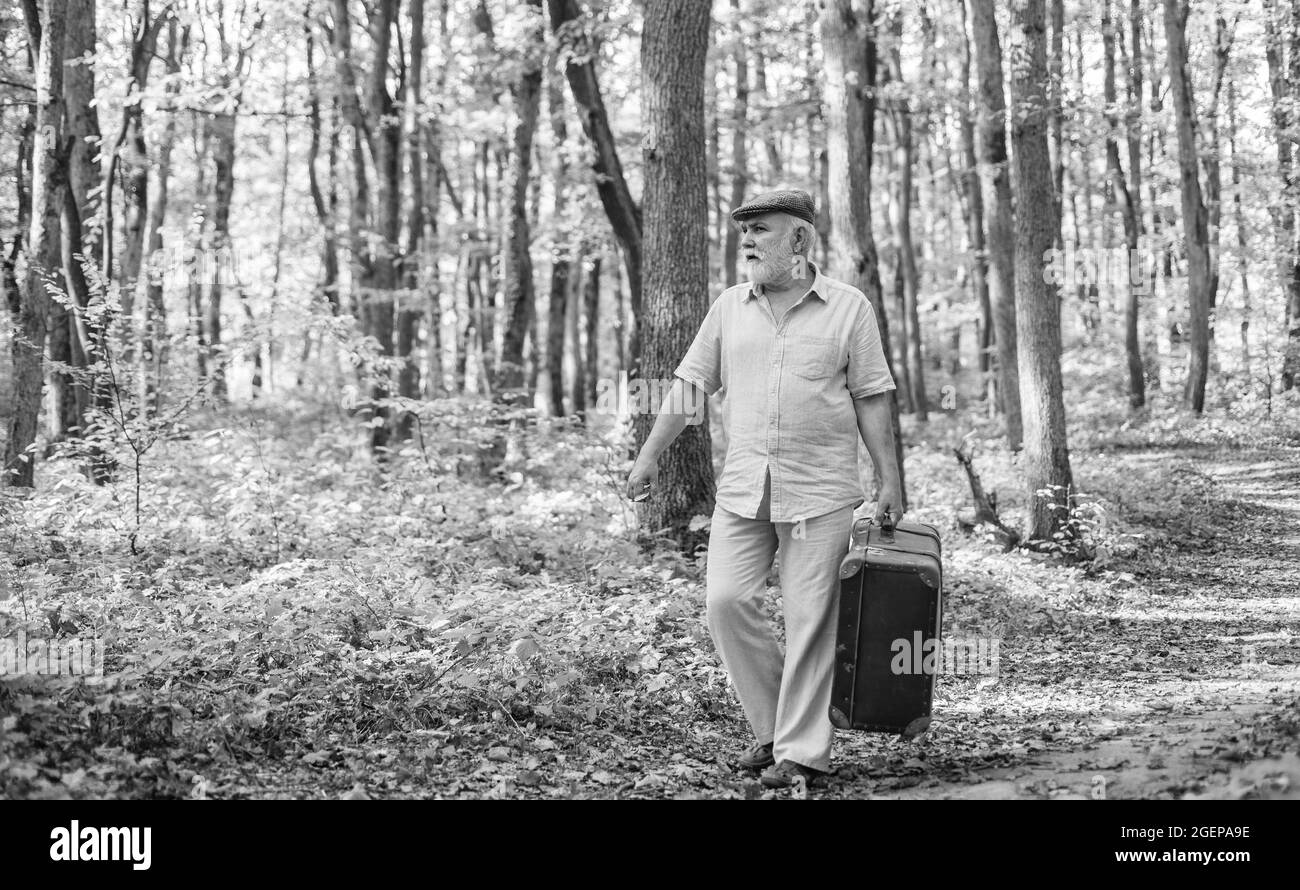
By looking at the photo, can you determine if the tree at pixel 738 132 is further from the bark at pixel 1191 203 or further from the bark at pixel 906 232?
the bark at pixel 1191 203

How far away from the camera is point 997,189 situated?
17453 mm

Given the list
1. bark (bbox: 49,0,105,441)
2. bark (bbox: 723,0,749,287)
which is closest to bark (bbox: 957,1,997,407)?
bark (bbox: 723,0,749,287)

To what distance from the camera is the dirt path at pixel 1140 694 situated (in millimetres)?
4652

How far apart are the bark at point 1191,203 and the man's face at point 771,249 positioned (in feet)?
61.3

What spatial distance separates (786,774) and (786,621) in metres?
0.64

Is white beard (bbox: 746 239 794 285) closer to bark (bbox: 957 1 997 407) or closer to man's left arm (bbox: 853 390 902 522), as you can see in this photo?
man's left arm (bbox: 853 390 902 522)

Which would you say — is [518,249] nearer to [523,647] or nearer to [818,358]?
[523,647]

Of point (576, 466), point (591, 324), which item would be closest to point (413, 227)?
point (591, 324)

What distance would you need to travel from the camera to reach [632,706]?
20.4 ft

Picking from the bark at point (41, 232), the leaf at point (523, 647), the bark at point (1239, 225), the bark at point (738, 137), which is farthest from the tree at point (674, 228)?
the bark at point (1239, 225)

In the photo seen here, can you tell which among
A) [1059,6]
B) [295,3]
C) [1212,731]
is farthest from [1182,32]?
[1212,731]

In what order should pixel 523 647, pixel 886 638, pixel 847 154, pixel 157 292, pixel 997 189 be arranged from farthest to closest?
1. pixel 157 292
2. pixel 997 189
3. pixel 847 154
4. pixel 523 647
5. pixel 886 638

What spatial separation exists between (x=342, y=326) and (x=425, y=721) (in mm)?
8086

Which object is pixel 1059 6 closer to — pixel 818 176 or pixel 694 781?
pixel 818 176
